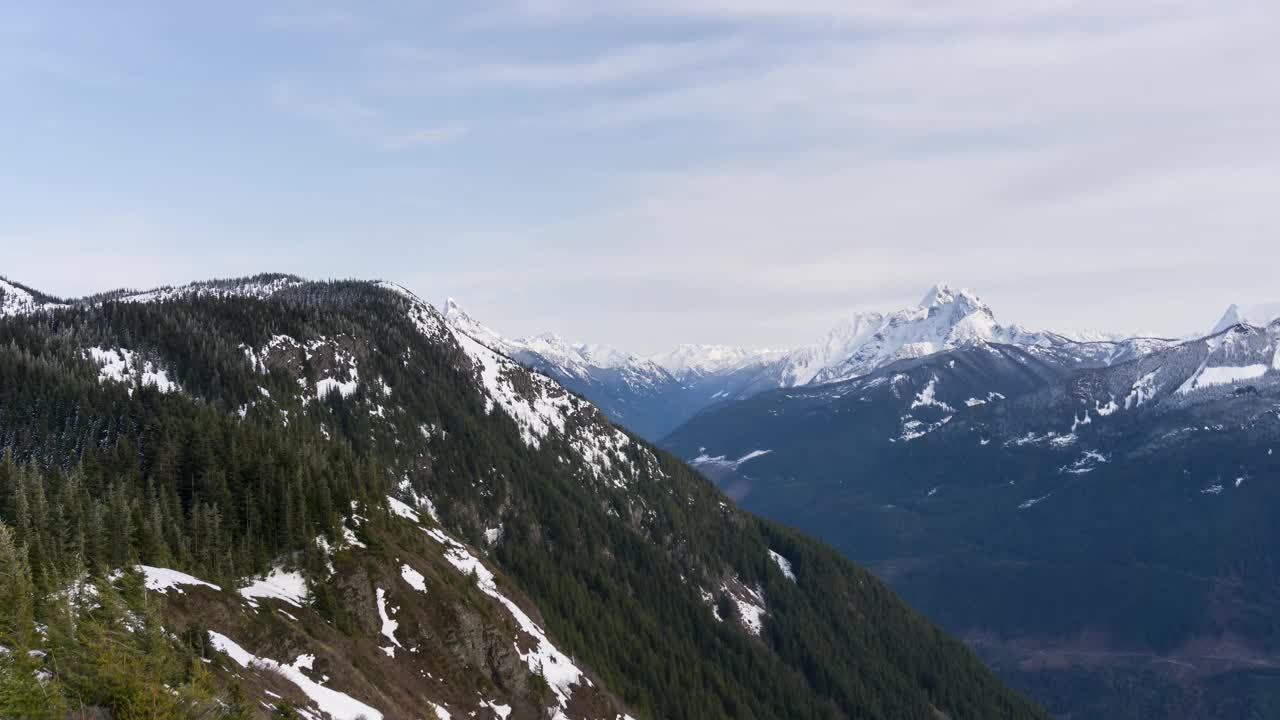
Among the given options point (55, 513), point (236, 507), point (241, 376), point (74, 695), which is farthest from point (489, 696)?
point (241, 376)

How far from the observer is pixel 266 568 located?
82000 millimetres

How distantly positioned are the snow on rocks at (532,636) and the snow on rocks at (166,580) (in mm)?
46586

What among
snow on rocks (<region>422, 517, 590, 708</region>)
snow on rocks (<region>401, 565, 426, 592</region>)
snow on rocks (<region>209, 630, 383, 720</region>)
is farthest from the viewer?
snow on rocks (<region>422, 517, 590, 708</region>)

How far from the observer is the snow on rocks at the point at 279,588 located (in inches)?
2938

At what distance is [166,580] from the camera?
212 feet

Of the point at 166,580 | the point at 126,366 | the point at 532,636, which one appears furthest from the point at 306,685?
the point at 126,366

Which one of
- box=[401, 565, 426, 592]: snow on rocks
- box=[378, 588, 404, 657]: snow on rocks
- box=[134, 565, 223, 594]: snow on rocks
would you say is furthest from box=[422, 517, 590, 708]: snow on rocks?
box=[134, 565, 223, 594]: snow on rocks

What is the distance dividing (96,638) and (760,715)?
167658mm

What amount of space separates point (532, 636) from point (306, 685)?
52530 mm

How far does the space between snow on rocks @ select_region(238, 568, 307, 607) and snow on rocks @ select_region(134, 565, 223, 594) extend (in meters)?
5.49

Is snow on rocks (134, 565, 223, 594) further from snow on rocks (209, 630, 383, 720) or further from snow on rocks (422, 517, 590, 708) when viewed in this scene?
snow on rocks (422, 517, 590, 708)

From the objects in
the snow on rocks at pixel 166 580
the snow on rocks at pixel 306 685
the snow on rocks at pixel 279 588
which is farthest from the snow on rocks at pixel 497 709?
the snow on rocks at pixel 166 580

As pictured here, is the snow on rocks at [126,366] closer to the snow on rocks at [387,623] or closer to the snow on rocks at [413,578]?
the snow on rocks at [413,578]

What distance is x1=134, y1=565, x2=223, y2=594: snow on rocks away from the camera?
62719 millimetres
